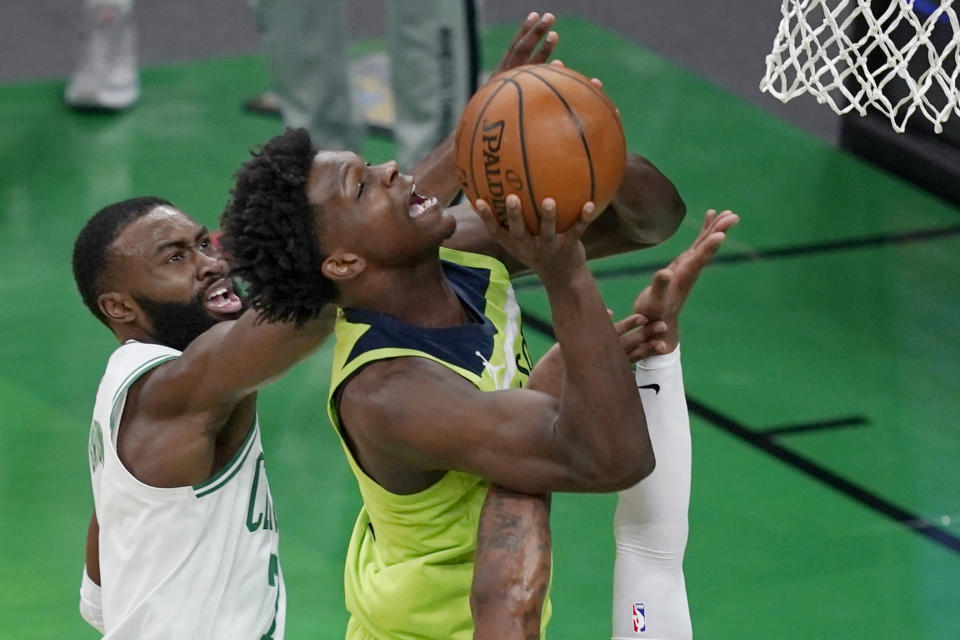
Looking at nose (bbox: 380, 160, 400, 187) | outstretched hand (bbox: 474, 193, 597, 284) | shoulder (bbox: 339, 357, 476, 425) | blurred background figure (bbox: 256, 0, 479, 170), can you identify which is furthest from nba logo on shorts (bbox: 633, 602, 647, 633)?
blurred background figure (bbox: 256, 0, 479, 170)

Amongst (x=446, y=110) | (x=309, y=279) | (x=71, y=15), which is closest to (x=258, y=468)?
(x=309, y=279)

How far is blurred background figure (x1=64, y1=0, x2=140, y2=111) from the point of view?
8398mm

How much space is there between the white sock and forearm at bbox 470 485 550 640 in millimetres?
517

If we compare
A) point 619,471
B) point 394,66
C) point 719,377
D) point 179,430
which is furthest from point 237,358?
point 394,66

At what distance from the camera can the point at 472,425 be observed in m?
2.90

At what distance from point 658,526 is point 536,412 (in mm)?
695

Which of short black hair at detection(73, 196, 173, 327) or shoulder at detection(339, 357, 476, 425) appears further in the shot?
short black hair at detection(73, 196, 173, 327)

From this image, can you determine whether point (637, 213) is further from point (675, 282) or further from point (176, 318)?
point (176, 318)

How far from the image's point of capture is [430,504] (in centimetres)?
316

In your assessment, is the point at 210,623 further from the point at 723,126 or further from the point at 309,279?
the point at 723,126

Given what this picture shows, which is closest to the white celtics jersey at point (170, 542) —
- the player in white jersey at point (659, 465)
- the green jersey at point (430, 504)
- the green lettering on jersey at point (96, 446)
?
the green lettering on jersey at point (96, 446)

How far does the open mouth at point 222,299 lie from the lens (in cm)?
369

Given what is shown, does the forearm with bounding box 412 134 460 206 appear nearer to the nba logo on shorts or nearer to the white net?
the white net

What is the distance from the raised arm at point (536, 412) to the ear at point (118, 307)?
828 millimetres
